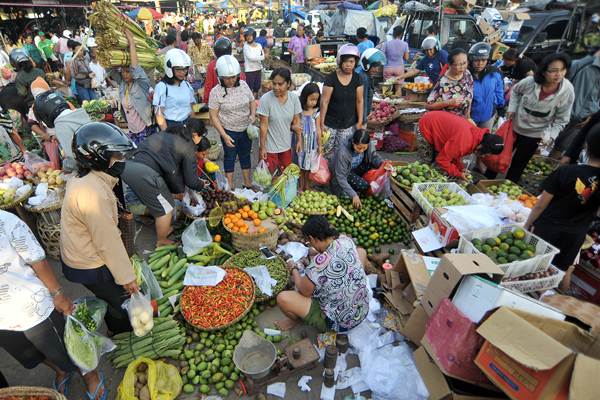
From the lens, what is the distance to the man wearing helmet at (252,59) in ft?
29.3

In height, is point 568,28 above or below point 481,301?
above

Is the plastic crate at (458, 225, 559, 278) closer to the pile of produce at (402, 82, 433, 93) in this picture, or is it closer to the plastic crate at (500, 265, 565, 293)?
the plastic crate at (500, 265, 565, 293)

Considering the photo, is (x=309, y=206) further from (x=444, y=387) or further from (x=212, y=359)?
(x=444, y=387)

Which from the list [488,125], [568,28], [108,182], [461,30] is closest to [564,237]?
[488,125]

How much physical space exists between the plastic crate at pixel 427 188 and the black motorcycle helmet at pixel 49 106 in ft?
15.3

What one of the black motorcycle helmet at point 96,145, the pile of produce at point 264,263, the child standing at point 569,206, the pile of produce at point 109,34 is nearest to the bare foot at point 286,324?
the pile of produce at point 264,263

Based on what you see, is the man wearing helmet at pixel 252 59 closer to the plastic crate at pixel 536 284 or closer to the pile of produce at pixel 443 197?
the pile of produce at pixel 443 197

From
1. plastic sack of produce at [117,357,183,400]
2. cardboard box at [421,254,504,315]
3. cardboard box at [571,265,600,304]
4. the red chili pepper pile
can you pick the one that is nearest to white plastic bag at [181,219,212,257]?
the red chili pepper pile

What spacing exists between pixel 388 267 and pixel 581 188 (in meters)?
1.93

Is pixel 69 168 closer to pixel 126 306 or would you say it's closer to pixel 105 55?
pixel 105 55

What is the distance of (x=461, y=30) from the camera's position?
1094 centimetres

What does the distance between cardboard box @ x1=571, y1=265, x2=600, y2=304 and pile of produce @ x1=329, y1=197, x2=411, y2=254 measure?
6.13ft

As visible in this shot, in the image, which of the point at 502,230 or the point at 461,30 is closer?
the point at 502,230

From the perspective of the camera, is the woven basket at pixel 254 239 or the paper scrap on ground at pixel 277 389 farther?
the woven basket at pixel 254 239
